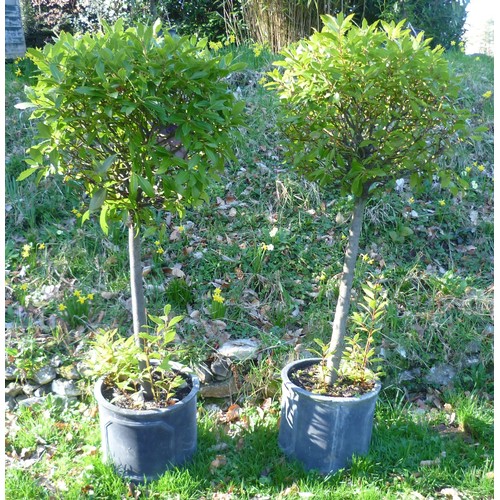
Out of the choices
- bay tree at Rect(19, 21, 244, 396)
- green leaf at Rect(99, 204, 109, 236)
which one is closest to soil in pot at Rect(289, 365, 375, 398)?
bay tree at Rect(19, 21, 244, 396)

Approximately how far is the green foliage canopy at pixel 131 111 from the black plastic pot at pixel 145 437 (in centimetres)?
95

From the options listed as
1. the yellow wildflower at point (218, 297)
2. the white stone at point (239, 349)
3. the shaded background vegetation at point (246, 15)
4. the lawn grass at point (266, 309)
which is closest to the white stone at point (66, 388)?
the lawn grass at point (266, 309)

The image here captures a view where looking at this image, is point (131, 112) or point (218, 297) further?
point (218, 297)

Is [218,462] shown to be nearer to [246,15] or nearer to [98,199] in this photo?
[98,199]

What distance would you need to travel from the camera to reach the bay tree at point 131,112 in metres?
2.30

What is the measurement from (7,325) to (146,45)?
2223mm

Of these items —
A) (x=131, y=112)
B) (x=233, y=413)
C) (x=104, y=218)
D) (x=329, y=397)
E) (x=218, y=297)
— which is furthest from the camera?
(x=218, y=297)

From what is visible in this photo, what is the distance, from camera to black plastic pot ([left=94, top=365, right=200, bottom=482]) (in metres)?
2.69

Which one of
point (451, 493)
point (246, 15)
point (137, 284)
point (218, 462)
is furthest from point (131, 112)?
point (246, 15)

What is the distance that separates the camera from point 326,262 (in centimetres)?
426

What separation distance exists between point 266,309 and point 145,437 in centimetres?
141

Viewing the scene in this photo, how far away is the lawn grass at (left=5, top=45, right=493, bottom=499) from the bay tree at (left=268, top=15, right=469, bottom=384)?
24.9 inches

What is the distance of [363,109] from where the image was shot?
2.65 m
